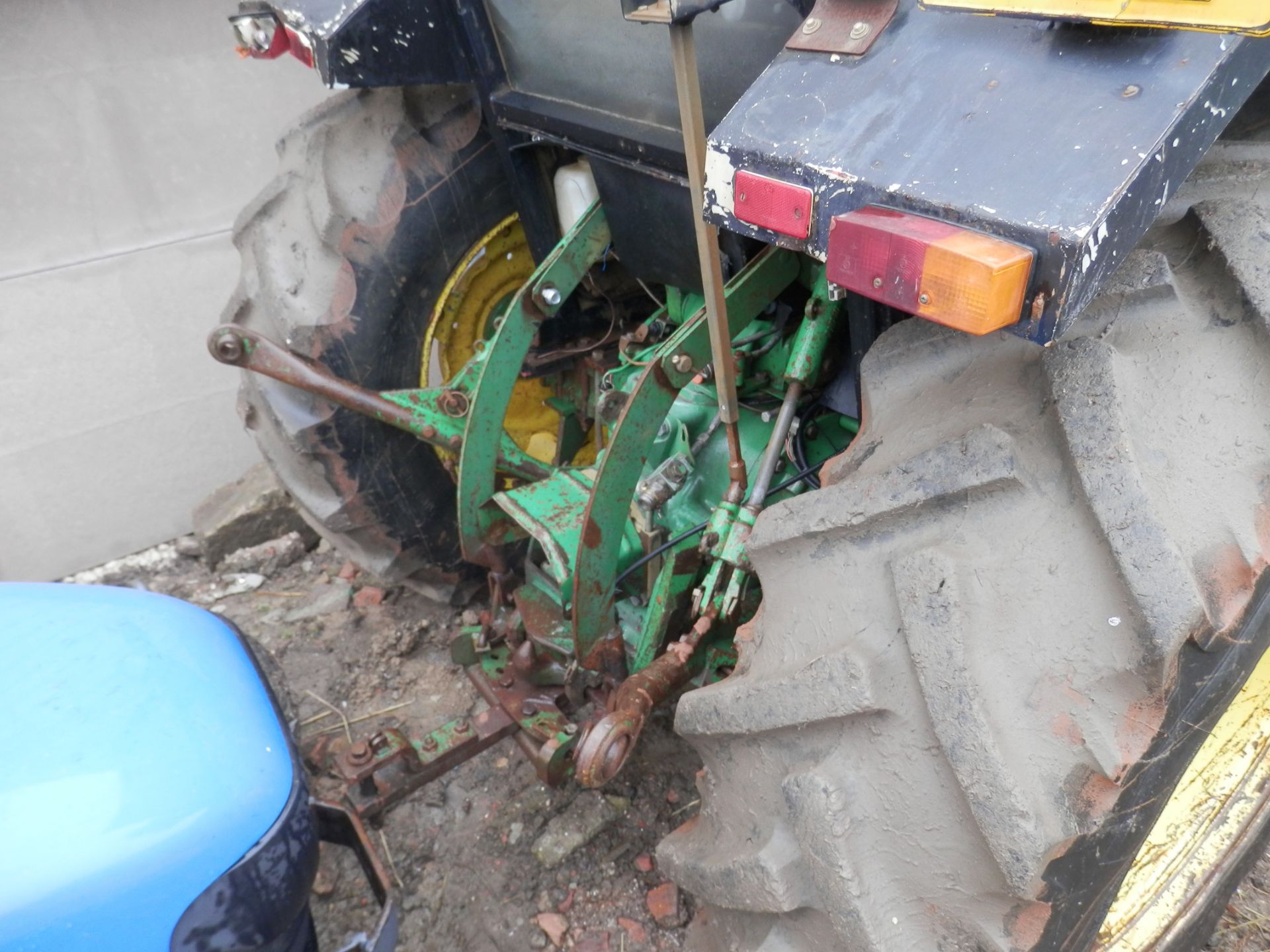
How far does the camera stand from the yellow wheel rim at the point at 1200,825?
1309 mm

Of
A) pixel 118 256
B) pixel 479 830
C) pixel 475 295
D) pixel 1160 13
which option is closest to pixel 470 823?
pixel 479 830

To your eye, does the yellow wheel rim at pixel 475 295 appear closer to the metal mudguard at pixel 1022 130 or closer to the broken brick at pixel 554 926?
the broken brick at pixel 554 926

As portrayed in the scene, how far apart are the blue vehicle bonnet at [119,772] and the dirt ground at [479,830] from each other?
458 millimetres

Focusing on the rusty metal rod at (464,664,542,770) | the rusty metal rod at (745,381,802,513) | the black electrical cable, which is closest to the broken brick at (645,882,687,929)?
the rusty metal rod at (464,664,542,770)

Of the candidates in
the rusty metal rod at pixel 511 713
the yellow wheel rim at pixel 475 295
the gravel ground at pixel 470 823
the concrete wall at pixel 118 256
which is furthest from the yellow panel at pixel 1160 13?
the concrete wall at pixel 118 256

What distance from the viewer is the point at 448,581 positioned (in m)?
2.29

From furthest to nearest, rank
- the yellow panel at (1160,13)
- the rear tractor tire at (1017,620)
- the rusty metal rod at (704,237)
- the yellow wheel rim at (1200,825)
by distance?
the yellow wheel rim at (1200,825)
the rusty metal rod at (704,237)
the rear tractor tire at (1017,620)
the yellow panel at (1160,13)

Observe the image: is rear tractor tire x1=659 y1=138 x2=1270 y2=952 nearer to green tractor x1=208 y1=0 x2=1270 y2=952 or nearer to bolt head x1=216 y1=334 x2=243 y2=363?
green tractor x1=208 y1=0 x2=1270 y2=952

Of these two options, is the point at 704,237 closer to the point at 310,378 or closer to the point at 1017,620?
the point at 1017,620

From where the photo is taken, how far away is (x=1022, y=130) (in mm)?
798

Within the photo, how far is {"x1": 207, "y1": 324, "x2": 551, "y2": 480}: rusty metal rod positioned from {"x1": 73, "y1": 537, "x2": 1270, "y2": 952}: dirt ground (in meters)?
0.54

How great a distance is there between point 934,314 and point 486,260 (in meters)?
1.47

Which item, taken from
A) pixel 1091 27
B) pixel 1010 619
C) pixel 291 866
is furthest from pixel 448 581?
pixel 1091 27

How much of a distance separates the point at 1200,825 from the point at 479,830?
1.26 m
